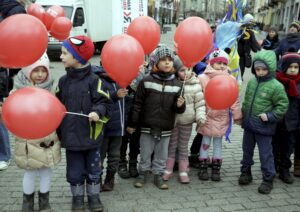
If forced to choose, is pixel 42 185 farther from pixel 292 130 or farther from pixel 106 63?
pixel 292 130

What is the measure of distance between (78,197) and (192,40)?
73.4 inches

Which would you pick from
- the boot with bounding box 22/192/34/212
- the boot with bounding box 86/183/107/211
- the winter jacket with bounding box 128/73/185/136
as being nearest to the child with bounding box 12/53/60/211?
the boot with bounding box 22/192/34/212

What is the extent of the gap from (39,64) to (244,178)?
2.59 m

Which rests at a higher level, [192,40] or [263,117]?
[192,40]

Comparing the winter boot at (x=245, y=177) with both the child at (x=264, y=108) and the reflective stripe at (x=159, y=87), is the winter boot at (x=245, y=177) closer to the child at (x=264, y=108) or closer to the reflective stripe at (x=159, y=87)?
the child at (x=264, y=108)

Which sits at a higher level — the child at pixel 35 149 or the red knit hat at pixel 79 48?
the red knit hat at pixel 79 48

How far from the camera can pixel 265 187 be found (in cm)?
404

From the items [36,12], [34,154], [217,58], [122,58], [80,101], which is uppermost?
[36,12]

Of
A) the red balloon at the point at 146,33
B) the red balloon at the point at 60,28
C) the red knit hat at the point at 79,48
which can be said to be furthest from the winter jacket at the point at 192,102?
the red balloon at the point at 60,28

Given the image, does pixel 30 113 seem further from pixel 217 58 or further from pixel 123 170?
pixel 217 58

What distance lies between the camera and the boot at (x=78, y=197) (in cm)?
347

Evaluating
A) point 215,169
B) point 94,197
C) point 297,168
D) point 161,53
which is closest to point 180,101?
point 161,53

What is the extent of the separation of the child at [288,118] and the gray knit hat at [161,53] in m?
1.30

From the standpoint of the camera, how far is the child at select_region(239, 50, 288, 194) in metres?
3.88
